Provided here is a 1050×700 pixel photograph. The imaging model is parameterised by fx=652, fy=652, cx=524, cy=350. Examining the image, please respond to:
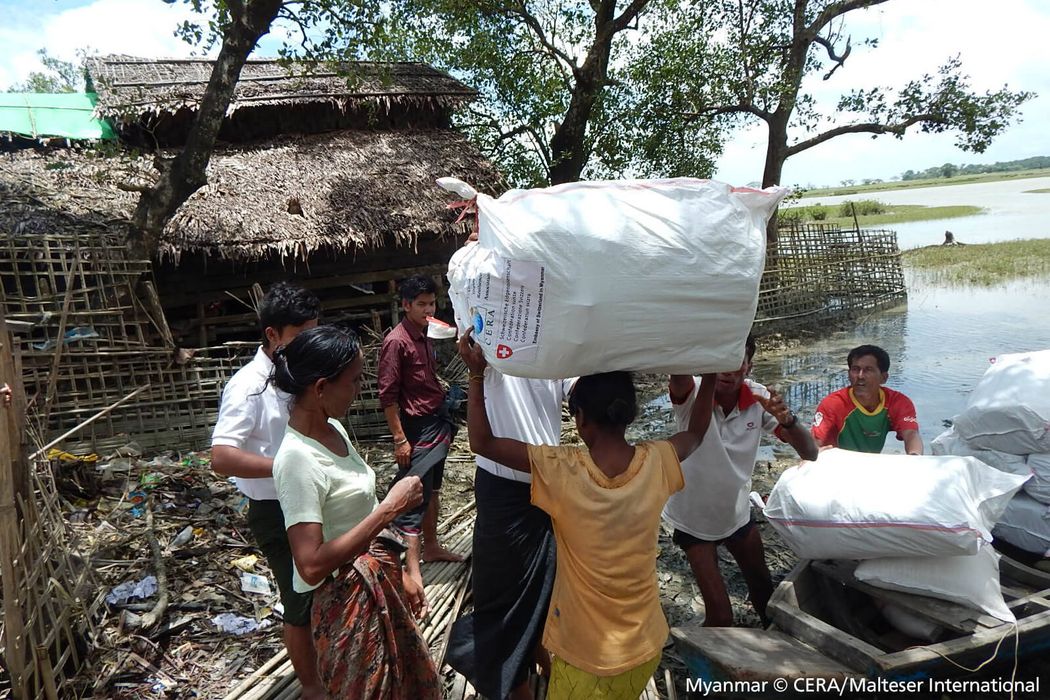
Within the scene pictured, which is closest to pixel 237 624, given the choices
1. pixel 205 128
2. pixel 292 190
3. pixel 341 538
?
pixel 341 538

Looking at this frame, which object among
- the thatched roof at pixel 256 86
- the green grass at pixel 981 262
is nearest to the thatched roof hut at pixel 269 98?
the thatched roof at pixel 256 86

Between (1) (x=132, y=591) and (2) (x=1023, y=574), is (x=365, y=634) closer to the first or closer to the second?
(1) (x=132, y=591)

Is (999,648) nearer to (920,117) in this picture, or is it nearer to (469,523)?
(469,523)

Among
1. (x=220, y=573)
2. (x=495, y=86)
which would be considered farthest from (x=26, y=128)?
(x=220, y=573)

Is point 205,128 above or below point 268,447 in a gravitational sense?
above

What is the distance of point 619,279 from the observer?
5.32 ft

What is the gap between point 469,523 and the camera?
434 centimetres

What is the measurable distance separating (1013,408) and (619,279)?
7.34 feet

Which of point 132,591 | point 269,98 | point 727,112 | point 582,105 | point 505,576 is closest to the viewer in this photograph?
point 505,576

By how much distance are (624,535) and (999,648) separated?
153cm

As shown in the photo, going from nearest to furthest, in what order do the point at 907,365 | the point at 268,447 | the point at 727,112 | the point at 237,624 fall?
the point at 268,447 → the point at 237,624 → the point at 907,365 → the point at 727,112

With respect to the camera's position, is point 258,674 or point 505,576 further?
point 258,674

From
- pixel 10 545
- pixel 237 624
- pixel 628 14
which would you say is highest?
pixel 628 14

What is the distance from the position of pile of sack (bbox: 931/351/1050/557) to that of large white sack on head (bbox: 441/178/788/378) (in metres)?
1.83
